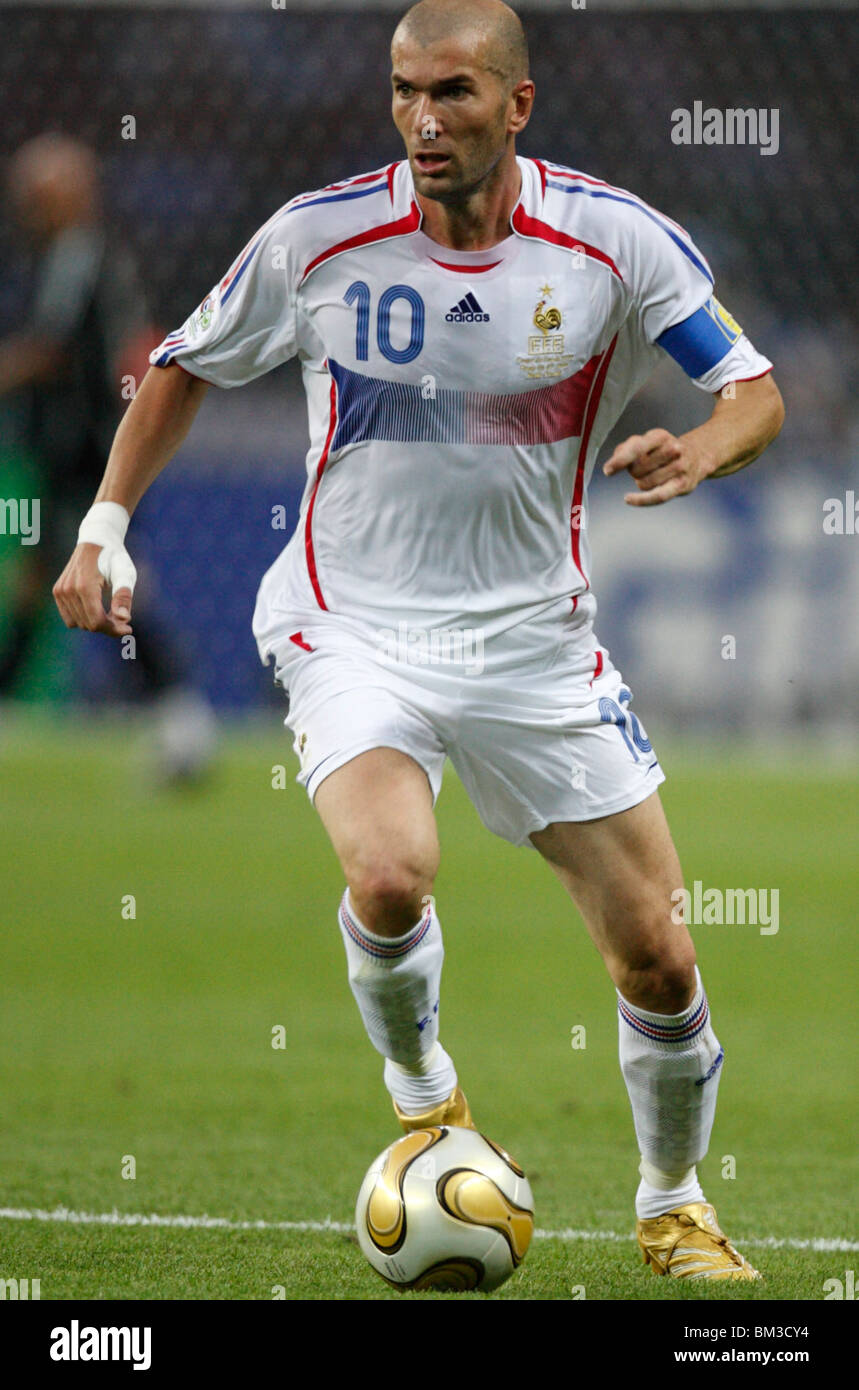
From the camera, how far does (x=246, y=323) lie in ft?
13.4

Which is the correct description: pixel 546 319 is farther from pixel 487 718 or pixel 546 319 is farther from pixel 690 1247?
pixel 690 1247

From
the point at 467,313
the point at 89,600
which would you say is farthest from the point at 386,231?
the point at 89,600

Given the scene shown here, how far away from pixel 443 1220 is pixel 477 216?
198 cm

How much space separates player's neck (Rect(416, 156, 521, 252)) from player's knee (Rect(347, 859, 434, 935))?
4.22 feet

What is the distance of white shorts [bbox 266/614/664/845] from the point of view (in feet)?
12.8

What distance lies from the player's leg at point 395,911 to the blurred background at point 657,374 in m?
10.5

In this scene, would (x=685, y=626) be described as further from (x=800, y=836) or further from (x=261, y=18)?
(x=261, y=18)

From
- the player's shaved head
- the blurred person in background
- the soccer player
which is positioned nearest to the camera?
the player's shaved head

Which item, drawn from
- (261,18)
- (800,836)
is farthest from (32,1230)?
(261,18)

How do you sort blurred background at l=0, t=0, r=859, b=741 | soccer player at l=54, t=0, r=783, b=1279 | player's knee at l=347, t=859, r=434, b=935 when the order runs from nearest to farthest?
player's knee at l=347, t=859, r=434, b=935, soccer player at l=54, t=0, r=783, b=1279, blurred background at l=0, t=0, r=859, b=741

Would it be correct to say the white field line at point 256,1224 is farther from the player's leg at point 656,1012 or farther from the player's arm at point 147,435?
the player's arm at point 147,435

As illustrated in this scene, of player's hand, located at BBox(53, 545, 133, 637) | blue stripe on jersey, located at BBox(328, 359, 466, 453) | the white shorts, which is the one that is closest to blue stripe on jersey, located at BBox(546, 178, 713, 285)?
blue stripe on jersey, located at BBox(328, 359, 466, 453)

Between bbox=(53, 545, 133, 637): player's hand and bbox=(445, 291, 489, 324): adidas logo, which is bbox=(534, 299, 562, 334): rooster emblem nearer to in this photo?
bbox=(445, 291, 489, 324): adidas logo
